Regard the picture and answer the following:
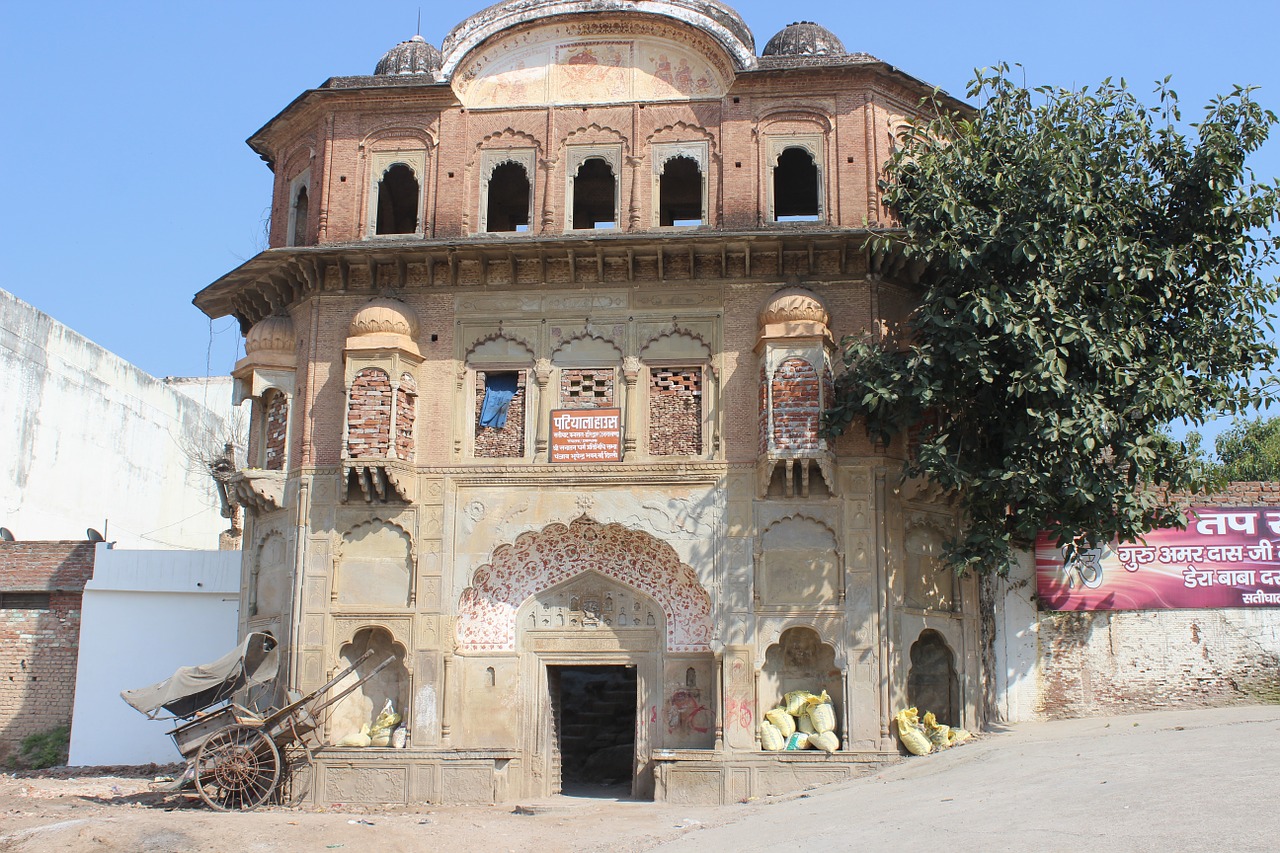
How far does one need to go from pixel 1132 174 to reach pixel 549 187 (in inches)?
288

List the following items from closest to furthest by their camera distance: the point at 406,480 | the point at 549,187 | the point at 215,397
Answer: the point at 406,480 < the point at 549,187 < the point at 215,397

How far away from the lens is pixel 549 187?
18.0m

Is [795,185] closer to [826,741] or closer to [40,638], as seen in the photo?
[826,741]

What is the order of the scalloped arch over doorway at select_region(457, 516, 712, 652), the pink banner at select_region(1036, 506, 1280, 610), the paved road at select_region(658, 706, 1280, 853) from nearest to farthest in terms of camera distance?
the paved road at select_region(658, 706, 1280, 853) → the scalloped arch over doorway at select_region(457, 516, 712, 652) → the pink banner at select_region(1036, 506, 1280, 610)

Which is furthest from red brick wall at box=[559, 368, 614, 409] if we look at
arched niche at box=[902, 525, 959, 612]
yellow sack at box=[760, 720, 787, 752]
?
yellow sack at box=[760, 720, 787, 752]

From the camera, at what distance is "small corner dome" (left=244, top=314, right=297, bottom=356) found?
1800 centimetres

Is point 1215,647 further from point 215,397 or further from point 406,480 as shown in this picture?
point 215,397

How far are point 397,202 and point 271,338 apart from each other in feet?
10.9

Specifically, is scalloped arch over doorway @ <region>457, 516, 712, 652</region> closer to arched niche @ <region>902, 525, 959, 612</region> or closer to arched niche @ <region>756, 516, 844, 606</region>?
arched niche @ <region>756, 516, 844, 606</region>

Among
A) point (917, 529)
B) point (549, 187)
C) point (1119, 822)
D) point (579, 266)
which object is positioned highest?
point (549, 187)

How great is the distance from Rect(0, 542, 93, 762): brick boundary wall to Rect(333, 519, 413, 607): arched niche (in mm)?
5943

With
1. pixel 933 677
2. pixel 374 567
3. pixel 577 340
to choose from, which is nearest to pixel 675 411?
pixel 577 340

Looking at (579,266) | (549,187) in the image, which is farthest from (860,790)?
(549,187)

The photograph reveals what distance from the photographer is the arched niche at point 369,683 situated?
55.1 feet
